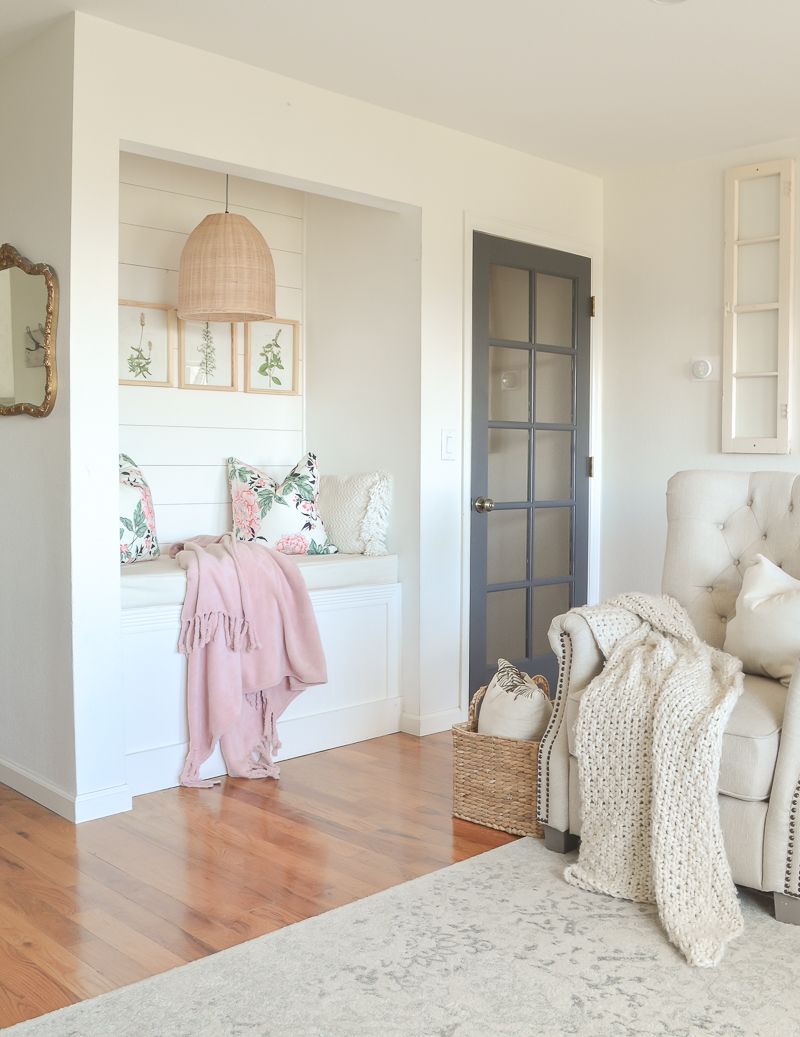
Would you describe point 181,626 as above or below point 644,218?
below

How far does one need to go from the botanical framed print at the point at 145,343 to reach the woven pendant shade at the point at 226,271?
0.94 ft

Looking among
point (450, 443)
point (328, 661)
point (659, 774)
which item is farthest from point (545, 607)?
point (659, 774)

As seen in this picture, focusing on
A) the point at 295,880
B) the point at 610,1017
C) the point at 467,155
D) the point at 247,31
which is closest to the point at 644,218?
the point at 467,155

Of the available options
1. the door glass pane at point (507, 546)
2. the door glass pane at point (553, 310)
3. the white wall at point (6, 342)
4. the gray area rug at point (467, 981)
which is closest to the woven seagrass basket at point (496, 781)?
the gray area rug at point (467, 981)

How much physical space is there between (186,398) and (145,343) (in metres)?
0.27

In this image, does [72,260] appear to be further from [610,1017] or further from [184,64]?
[610,1017]

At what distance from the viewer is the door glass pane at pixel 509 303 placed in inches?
172

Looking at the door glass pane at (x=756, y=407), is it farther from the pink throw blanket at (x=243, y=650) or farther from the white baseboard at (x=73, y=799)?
the white baseboard at (x=73, y=799)

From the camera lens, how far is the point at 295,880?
270 cm

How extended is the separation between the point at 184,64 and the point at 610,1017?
2905 millimetres

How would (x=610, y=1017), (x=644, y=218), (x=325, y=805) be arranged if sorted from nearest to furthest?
(x=610, y=1017), (x=325, y=805), (x=644, y=218)

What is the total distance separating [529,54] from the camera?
3.38 metres

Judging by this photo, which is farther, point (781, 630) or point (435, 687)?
point (435, 687)

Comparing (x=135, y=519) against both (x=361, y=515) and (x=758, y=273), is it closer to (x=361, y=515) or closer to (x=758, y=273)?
(x=361, y=515)
